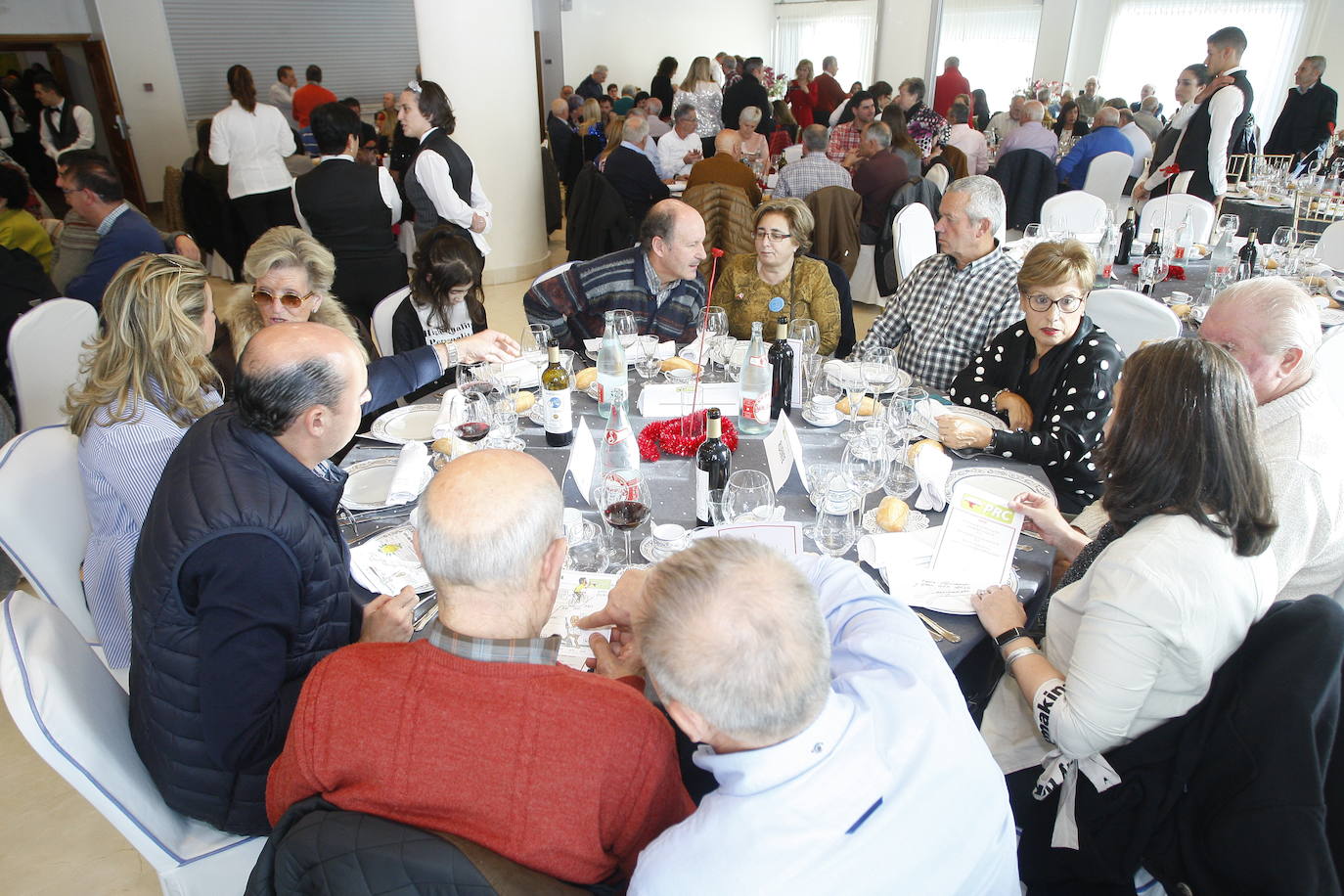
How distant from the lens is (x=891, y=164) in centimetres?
601

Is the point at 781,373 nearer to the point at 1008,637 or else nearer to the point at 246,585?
the point at 1008,637

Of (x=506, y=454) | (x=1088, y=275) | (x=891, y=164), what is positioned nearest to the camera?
(x=506, y=454)

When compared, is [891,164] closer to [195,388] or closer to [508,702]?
[195,388]

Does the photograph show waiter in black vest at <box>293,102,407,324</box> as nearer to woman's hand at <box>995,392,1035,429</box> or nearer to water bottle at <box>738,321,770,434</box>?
water bottle at <box>738,321,770,434</box>

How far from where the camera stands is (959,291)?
3408 mm

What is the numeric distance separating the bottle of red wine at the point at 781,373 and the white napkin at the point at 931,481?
0.55 meters

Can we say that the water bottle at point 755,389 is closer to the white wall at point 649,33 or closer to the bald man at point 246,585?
the bald man at point 246,585

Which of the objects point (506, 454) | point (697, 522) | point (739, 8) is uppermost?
point (739, 8)

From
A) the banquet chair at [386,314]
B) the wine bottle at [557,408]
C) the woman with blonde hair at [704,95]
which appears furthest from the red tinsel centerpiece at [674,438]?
the woman with blonde hair at [704,95]

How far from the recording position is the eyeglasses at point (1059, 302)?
2561 millimetres

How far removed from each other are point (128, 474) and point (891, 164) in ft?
17.9

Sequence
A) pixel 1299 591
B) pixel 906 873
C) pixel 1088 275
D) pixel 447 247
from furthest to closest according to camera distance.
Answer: pixel 447 247 < pixel 1088 275 < pixel 1299 591 < pixel 906 873

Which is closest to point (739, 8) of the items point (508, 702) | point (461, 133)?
point (461, 133)

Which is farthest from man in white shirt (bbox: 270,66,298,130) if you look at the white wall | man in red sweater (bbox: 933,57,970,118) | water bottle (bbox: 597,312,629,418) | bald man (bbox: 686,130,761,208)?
water bottle (bbox: 597,312,629,418)
